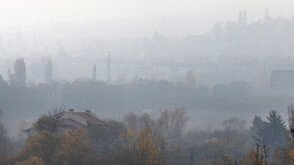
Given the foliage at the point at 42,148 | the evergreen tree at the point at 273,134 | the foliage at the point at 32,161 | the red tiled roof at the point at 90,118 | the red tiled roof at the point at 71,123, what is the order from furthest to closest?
the evergreen tree at the point at 273,134 → the red tiled roof at the point at 90,118 → the red tiled roof at the point at 71,123 → the foliage at the point at 42,148 → the foliage at the point at 32,161

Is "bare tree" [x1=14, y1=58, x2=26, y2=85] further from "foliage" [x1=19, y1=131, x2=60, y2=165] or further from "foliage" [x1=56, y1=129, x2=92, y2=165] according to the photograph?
"foliage" [x1=19, y1=131, x2=60, y2=165]

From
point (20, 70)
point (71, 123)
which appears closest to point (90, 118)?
point (71, 123)

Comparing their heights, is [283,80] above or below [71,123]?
above

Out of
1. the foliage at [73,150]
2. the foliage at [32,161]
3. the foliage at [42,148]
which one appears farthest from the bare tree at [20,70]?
the foliage at [32,161]

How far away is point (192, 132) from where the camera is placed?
1278 inches

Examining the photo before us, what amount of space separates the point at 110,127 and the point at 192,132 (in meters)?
9.35

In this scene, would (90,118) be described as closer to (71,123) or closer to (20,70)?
(71,123)

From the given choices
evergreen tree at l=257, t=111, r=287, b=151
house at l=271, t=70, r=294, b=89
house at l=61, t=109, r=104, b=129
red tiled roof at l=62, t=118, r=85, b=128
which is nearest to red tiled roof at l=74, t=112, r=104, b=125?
house at l=61, t=109, r=104, b=129

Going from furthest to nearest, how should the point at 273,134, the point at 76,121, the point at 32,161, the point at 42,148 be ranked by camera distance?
1. the point at 273,134
2. the point at 76,121
3. the point at 42,148
4. the point at 32,161

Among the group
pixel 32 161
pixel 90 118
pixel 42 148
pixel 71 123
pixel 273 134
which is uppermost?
pixel 90 118

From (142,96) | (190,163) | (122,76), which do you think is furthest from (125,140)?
(122,76)

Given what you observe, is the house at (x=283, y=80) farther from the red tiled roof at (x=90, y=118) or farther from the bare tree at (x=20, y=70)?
the red tiled roof at (x=90, y=118)

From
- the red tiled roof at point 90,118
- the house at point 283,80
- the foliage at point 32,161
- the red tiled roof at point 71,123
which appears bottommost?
the foliage at point 32,161

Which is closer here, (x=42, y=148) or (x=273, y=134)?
(x=42, y=148)
